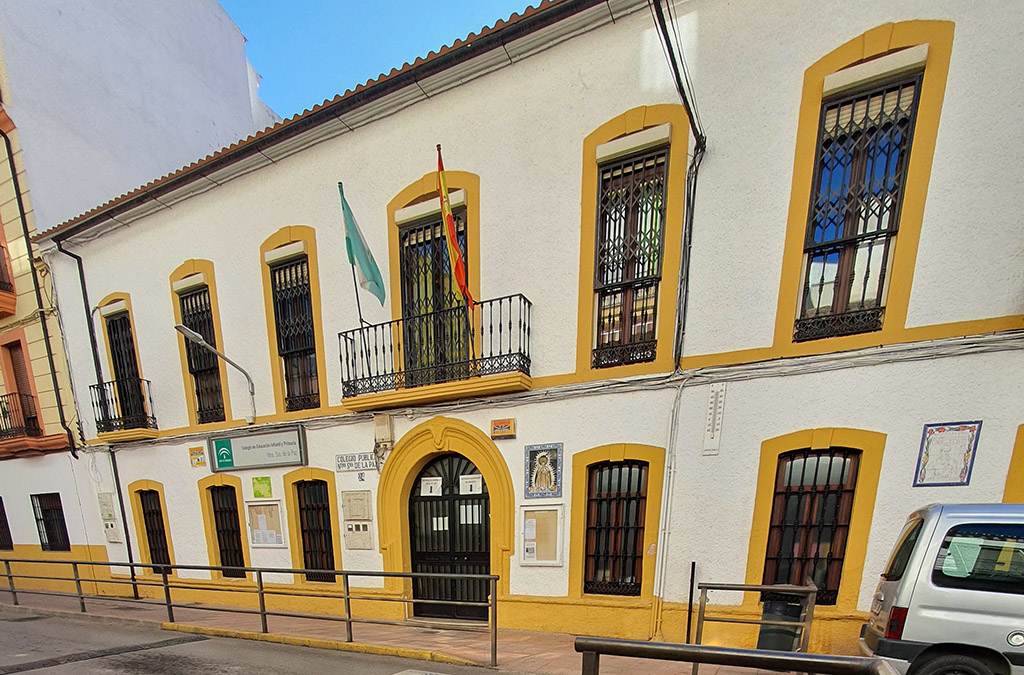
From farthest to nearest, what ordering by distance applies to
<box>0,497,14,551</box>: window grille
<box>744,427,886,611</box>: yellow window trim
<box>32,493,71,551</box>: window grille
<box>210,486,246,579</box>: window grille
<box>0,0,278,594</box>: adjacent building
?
<box>0,497,14,551</box>: window grille
<box>32,493,71,551</box>: window grille
<box>0,0,278,594</box>: adjacent building
<box>210,486,246,579</box>: window grille
<box>744,427,886,611</box>: yellow window trim

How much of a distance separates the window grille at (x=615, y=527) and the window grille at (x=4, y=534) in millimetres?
14780

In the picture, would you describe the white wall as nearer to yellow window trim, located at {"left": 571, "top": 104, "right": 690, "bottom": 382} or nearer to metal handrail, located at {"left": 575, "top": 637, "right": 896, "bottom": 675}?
yellow window trim, located at {"left": 571, "top": 104, "right": 690, "bottom": 382}

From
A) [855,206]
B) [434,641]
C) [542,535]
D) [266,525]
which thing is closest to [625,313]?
[855,206]

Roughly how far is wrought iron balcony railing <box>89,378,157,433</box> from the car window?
11805 mm

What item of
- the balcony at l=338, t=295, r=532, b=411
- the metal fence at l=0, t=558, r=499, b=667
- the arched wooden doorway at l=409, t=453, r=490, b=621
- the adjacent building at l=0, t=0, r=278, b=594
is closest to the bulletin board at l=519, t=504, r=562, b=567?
the arched wooden doorway at l=409, t=453, r=490, b=621

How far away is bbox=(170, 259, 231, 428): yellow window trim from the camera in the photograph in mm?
7406

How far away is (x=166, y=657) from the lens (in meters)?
4.59

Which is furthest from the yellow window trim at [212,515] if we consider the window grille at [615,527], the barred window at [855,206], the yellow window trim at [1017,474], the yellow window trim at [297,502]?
the yellow window trim at [1017,474]

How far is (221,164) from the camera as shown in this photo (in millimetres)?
6953

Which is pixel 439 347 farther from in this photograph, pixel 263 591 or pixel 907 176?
pixel 907 176

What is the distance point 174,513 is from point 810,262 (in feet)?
38.6

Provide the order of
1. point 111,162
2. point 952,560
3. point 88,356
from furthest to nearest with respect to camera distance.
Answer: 1. point 111,162
2. point 88,356
3. point 952,560

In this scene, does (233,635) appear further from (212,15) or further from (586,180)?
(212,15)

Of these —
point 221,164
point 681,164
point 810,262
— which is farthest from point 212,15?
point 810,262
